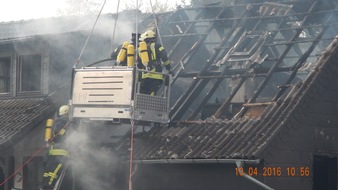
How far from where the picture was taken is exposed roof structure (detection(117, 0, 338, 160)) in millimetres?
15820

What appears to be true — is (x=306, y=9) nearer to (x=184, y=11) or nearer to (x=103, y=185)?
(x=184, y=11)

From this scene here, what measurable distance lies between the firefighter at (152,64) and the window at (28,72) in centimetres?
533

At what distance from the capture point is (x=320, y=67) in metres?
16.1

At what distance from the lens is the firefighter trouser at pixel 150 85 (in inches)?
671

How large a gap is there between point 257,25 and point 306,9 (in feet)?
3.94

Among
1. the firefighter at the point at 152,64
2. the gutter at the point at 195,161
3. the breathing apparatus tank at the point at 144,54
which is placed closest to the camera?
the gutter at the point at 195,161

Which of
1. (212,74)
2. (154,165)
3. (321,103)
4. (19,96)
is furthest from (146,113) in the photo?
(19,96)

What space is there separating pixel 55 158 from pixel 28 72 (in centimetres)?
497

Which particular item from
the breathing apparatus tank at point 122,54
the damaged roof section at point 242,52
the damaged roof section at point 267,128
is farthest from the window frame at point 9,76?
the damaged roof section at point 267,128

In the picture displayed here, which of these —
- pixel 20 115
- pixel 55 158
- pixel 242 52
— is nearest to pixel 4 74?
pixel 20 115

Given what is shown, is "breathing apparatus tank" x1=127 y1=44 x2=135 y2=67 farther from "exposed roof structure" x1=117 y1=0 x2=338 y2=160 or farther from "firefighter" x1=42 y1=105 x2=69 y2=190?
"firefighter" x1=42 y1=105 x2=69 y2=190

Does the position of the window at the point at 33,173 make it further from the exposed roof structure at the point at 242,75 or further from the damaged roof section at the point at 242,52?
the damaged roof section at the point at 242,52

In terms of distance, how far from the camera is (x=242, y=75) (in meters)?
17.6

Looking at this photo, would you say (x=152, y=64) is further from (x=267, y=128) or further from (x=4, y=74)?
(x=4, y=74)
